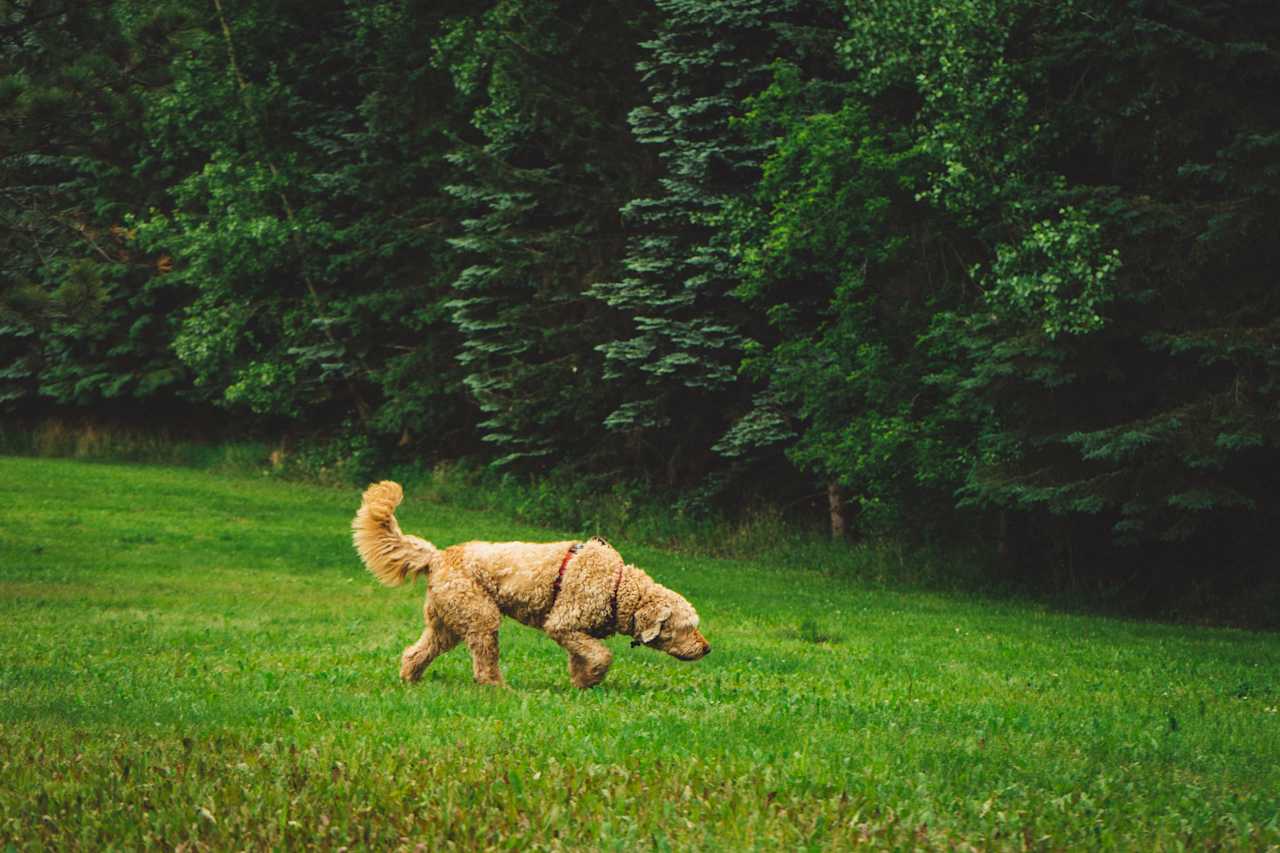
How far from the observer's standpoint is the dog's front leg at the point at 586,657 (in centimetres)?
1026

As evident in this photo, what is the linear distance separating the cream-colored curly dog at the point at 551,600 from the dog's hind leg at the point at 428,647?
0.04 feet

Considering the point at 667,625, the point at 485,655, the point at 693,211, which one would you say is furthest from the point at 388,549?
the point at 693,211

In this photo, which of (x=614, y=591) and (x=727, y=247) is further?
(x=727, y=247)

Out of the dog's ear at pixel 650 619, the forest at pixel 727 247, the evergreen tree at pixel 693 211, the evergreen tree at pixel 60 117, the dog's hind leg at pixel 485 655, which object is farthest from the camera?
the evergreen tree at pixel 693 211

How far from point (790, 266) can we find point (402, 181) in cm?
1669

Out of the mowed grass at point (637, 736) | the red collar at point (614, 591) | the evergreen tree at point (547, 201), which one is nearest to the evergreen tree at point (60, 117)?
the mowed grass at point (637, 736)

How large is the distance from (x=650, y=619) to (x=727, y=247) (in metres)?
17.8

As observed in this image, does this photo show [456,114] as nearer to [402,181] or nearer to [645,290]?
[402,181]

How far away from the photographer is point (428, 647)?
1062cm

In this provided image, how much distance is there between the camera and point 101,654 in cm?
1291

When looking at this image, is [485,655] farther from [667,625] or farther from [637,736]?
[637,736]

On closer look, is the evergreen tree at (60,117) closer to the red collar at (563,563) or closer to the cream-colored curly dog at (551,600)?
the cream-colored curly dog at (551,600)

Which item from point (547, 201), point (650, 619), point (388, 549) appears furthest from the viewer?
point (547, 201)

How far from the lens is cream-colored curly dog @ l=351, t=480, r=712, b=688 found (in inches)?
403
